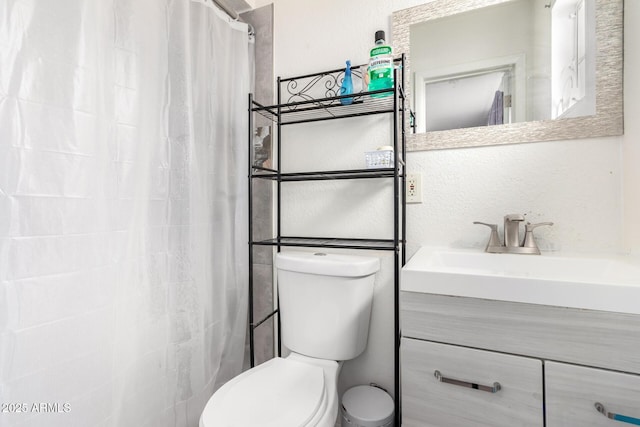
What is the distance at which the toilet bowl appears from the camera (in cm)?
82

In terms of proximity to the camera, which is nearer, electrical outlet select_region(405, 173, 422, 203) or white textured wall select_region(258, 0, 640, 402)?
white textured wall select_region(258, 0, 640, 402)

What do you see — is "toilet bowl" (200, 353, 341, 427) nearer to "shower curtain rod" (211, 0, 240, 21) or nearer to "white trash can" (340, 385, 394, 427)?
"white trash can" (340, 385, 394, 427)

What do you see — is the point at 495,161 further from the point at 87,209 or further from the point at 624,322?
the point at 87,209

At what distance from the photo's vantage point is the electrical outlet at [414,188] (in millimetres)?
1236

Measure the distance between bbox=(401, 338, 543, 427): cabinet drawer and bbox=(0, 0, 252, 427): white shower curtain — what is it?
82 centimetres

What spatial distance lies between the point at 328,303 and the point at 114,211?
2.59 feet

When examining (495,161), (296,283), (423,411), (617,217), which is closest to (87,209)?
(296,283)

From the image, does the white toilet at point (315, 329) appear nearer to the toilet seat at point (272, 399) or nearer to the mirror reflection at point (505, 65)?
the toilet seat at point (272, 399)

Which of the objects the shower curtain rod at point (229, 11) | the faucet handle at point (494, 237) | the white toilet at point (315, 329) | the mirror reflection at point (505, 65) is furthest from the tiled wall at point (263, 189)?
the faucet handle at point (494, 237)

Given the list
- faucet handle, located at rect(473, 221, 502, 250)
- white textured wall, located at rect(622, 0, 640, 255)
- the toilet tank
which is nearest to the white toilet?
the toilet tank

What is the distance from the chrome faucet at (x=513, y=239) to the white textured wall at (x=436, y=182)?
0.06 m

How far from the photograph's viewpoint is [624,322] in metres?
0.62

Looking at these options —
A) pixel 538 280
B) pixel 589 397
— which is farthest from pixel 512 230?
pixel 589 397

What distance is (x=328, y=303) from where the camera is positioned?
3.75 ft
